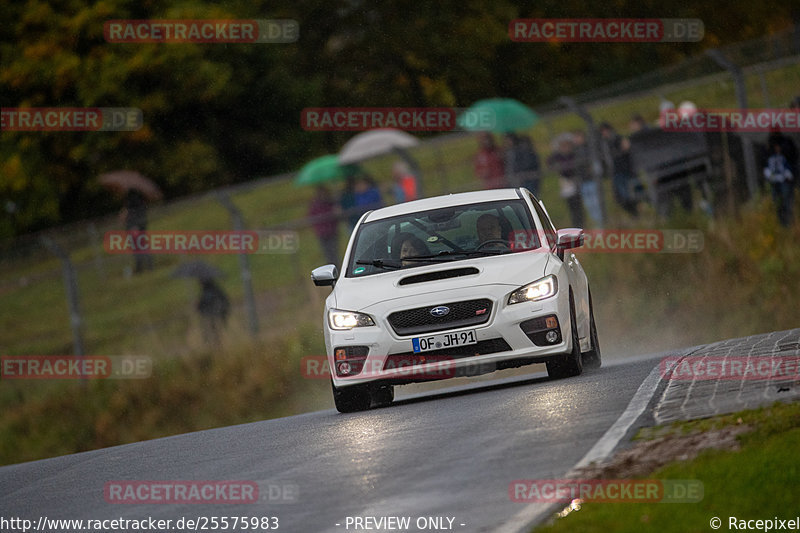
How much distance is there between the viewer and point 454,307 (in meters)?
12.3

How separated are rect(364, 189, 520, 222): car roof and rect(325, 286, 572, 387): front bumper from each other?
162 centimetres

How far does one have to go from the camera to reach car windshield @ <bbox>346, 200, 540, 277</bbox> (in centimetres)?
1306

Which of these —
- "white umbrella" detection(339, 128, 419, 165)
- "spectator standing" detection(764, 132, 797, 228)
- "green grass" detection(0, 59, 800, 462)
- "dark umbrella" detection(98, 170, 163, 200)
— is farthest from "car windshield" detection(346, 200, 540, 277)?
"dark umbrella" detection(98, 170, 163, 200)

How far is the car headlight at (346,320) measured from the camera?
1244 centimetres

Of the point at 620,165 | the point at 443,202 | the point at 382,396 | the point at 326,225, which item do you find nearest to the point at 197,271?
the point at 326,225

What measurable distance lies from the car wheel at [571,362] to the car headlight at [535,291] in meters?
0.35

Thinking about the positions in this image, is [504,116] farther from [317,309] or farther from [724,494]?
[724,494]

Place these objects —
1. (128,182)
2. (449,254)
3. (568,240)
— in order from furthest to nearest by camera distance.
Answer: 1. (128,182)
2. (449,254)
3. (568,240)

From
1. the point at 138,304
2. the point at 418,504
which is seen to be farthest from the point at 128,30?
the point at 418,504

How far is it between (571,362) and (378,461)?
3934 mm

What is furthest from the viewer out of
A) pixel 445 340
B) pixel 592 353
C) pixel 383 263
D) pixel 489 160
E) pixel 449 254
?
pixel 489 160

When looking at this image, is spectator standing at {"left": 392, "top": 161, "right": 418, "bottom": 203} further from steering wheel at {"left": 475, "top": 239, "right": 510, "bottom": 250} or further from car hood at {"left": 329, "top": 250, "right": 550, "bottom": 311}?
car hood at {"left": 329, "top": 250, "right": 550, "bottom": 311}

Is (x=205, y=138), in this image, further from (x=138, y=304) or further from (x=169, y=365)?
(x=169, y=365)

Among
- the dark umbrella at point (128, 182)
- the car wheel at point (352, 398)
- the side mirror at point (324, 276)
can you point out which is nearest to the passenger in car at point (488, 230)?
the side mirror at point (324, 276)
